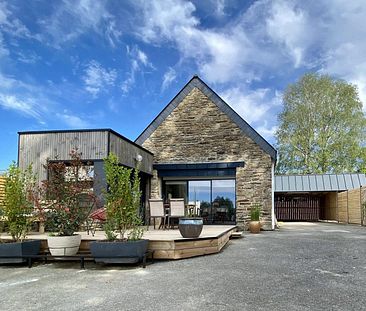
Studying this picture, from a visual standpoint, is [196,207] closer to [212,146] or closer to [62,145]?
[212,146]

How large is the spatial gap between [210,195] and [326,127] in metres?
17.9

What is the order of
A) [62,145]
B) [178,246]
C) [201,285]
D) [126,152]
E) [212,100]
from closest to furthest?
1. [201,285]
2. [178,246]
3. [62,145]
4. [126,152]
5. [212,100]

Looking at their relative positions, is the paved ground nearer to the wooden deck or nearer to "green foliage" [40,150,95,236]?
the wooden deck

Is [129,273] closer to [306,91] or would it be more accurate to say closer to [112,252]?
[112,252]

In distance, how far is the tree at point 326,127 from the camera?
2811 cm

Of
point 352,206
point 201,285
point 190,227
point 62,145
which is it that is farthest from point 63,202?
point 352,206

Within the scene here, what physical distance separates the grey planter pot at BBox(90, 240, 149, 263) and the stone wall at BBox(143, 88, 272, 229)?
8.32m

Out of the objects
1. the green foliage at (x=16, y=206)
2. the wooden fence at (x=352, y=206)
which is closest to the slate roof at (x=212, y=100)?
the wooden fence at (x=352, y=206)

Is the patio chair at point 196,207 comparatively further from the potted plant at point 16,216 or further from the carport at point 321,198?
the carport at point 321,198

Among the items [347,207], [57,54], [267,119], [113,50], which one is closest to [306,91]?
[267,119]

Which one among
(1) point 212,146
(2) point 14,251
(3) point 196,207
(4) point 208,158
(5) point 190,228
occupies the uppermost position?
(1) point 212,146

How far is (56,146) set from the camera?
9.80 meters

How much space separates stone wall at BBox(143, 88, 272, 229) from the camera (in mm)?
13664

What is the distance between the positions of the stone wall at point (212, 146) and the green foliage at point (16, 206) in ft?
25.4
